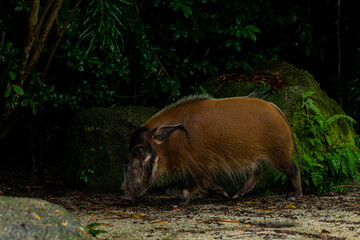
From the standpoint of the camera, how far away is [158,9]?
700 centimetres

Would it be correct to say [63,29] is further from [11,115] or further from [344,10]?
[344,10]

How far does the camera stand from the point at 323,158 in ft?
18.2

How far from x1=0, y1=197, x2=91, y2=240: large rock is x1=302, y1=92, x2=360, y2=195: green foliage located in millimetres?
3278

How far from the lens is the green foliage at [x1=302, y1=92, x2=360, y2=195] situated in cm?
534

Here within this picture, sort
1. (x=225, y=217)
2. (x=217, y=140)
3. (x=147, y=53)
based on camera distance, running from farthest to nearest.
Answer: (x=147, y=53) → (x=217, y=140) → (x=225, y=217)

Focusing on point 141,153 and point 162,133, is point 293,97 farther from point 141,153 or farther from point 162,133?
point 141,153

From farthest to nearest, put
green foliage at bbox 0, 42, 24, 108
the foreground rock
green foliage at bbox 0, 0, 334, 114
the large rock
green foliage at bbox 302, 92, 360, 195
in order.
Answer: green foliage at bbox 0, 0, 334, 114 < green foliage at bbox 302, 92, 360, 195 < green foliage at bbox 0, 42, 24, 108 < the foreground rock < the large rock

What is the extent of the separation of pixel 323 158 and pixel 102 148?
2463mm

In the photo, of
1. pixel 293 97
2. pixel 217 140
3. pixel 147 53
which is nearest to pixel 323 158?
pixel 293 97

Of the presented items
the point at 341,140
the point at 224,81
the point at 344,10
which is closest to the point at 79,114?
the point at 224,81

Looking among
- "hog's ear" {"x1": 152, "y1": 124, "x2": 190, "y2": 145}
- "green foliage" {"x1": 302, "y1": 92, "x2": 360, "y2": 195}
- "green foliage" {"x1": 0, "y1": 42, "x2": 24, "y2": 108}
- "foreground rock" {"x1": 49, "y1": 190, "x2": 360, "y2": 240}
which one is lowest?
"foreground rock" {"x1": 49, "y1": 190, "x2": 360, "y2": 240}

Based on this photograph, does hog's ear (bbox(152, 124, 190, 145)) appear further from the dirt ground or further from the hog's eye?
the dirt ground

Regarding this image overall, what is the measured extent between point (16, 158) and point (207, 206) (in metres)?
3.76

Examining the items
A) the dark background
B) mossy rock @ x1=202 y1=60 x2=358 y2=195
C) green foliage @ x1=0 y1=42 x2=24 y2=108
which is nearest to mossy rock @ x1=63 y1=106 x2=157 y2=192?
the dark background
